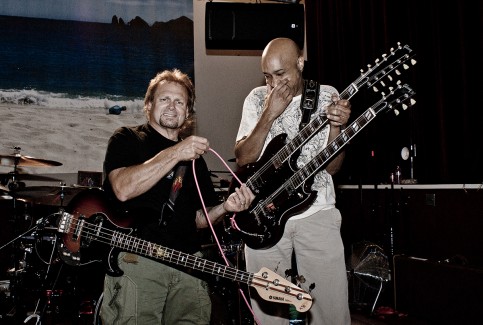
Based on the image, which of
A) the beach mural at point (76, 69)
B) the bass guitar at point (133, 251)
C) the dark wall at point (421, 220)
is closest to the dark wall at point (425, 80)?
the dark wall at point (421, 220)

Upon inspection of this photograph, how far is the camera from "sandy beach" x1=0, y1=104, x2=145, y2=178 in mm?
6152

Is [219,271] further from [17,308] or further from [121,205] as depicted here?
[17,308]

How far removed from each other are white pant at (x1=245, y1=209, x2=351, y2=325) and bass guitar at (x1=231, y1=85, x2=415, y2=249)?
3.1 inches

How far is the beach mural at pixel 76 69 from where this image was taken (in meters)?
6.23

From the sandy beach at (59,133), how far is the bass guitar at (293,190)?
3876 mm

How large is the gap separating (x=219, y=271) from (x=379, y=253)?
3042mm

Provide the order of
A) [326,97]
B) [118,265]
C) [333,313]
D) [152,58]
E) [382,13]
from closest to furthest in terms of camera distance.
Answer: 1. [118,265]
2. [333,313]
3. [326,97]
4. [382,13]
5. [152,58]

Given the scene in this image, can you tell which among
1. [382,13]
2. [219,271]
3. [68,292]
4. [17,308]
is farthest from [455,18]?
[17,308]

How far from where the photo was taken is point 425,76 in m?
5.43

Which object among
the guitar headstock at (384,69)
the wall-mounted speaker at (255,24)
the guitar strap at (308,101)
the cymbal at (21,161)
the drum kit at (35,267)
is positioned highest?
the wall-mounted speaker at (255,24)

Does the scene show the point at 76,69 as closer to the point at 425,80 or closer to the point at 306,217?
the point at 425,80

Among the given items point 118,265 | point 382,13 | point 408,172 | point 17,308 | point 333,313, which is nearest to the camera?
point 118,265

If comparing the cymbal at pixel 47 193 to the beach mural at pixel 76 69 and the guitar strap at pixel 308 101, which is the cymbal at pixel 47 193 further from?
the guitar strap at pixel 308 101

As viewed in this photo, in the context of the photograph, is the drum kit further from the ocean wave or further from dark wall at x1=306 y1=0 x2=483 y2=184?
dark wall at x1=306 y1=0 x2=483 y2=184
